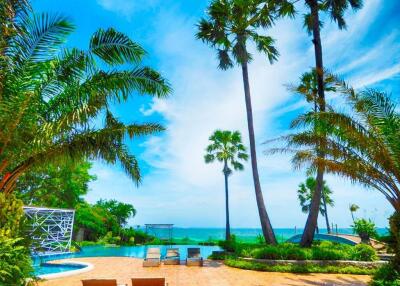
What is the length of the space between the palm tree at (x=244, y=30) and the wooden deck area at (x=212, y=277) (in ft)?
16.5

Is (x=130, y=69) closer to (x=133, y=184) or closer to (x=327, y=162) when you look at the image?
(x=133, y=184)

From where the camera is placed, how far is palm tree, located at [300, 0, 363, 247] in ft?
51.0

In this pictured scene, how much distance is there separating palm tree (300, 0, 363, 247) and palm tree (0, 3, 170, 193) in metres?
10.6

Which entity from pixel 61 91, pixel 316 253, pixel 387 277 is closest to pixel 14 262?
pixel 61 91

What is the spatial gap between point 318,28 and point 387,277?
43.3ft

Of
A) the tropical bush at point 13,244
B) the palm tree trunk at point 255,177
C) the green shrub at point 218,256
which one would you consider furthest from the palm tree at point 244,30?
the tropical bush at point 13,244

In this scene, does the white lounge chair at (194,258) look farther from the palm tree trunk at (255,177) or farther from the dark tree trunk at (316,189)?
the dark tree trunk at (316,189)

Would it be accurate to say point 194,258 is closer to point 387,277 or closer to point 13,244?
point 387,277

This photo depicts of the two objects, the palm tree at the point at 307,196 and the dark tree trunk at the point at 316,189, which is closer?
the dark tree trunk at the point at 316,189

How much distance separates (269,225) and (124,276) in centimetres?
785

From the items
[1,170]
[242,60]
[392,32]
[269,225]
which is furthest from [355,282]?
[242,60]

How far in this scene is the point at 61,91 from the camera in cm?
719

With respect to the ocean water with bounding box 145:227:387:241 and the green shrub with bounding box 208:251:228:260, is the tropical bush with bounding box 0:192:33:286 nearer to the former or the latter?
the ocean water with bounding box 145:227:387:241

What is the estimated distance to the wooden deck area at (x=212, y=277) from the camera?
1021cm
